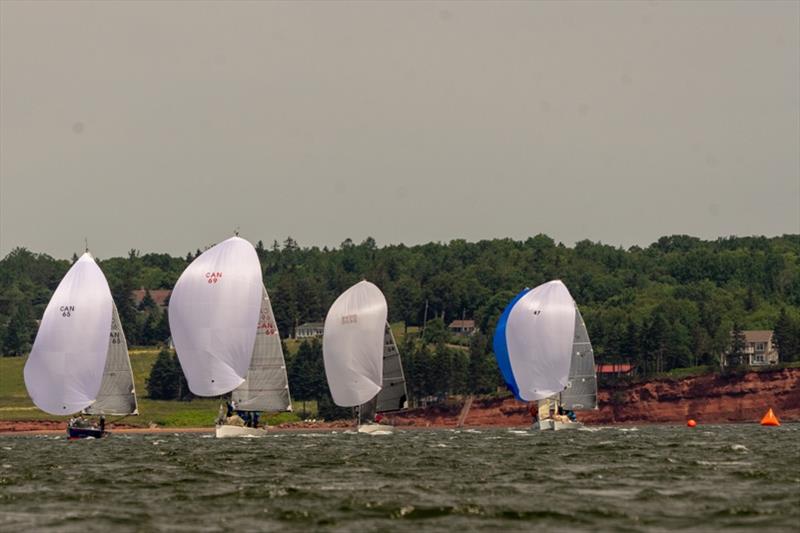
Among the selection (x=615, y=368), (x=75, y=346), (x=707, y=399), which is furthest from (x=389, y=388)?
(x=615, y=368)

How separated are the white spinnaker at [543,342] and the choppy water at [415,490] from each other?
118ft

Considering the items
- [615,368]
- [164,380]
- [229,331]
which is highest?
[229,331]

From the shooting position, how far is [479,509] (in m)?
35.9

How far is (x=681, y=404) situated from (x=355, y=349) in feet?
243

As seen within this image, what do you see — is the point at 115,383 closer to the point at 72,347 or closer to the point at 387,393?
the point at 72,347

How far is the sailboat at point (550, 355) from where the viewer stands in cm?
10069

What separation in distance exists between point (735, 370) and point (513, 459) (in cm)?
10718

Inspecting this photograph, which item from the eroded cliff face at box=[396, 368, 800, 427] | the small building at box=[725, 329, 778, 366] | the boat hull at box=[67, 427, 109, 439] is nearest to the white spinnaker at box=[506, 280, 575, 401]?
the boat hull at box=[67, 427, 109, 439]

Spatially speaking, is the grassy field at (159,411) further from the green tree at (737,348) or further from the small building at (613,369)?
the green tree at (737,348)

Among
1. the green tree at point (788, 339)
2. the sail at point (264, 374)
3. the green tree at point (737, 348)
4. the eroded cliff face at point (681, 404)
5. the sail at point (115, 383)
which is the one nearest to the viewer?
the sail at point (264, 374)

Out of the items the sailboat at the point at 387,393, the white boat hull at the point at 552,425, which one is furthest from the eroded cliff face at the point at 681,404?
the sailboat at the point at 387,393

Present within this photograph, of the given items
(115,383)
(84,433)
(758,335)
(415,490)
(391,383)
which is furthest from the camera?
(758,335)

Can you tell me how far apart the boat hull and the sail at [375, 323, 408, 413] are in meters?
17.7

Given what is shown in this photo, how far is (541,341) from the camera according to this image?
10088 cm
